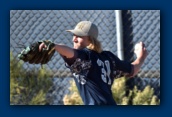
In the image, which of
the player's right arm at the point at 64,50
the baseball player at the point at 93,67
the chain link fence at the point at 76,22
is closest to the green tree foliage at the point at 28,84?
the chain link fence at the point at 76,22

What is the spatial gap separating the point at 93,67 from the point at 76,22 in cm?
83

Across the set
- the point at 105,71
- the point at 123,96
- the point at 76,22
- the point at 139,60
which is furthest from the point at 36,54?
the point at 123,96

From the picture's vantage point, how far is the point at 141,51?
9.17m

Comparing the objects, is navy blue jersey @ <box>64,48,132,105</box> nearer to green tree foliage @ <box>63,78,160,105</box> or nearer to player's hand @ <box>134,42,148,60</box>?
player's hand @ <box>134,42,148,60</box>

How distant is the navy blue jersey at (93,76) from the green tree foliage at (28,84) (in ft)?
2.31

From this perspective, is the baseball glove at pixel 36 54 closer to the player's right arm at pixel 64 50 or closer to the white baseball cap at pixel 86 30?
the player's right arm at pixel 64 50

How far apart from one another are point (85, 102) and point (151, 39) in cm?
98

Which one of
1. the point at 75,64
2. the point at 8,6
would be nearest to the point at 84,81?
the point at 75,64

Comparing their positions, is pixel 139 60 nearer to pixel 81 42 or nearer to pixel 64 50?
pixel 81 42

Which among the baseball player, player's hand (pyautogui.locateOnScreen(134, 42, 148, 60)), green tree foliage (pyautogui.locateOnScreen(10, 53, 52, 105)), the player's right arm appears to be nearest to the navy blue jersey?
the baseball player

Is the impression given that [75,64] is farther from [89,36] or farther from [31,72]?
[31,72]

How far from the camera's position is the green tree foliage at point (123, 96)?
9.45 meters

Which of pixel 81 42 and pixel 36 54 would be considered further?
pixel 81 42

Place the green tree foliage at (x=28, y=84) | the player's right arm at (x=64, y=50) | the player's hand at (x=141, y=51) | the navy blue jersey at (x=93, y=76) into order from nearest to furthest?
the player's right arm at (x=64, y=50)
the navy blue jersey at (x=93, y=76)
the player's hand at (x=141, y=51)
the green tree foliage at (x=28, y=84)
